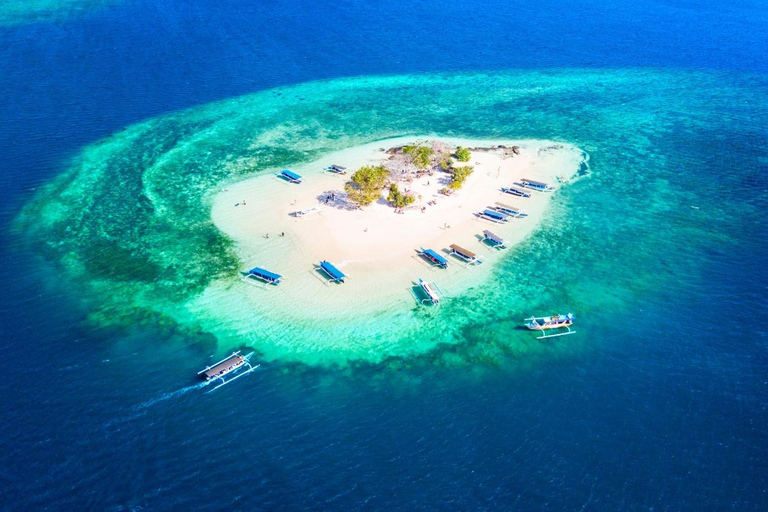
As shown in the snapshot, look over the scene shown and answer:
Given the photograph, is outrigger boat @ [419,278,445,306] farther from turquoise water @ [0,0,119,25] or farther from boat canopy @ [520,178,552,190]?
turquoise water @ [0,0,119,25]

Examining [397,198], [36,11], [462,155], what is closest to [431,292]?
[397,198]

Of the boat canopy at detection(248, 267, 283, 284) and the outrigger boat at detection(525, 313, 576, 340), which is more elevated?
the boat canopy at detection(248, 267, 283, 284)

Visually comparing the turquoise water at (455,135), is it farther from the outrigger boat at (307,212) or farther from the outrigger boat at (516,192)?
the outrigger boat at (307,212)

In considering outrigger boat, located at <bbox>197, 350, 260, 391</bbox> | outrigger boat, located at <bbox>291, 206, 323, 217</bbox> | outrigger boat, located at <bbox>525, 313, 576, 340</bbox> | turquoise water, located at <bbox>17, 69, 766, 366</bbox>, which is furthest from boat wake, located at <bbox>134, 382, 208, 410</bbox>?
outrigger boat, located at <bbox>525, 313, 576, 340</bbox>

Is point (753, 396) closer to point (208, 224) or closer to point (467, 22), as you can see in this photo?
point (208, 224)

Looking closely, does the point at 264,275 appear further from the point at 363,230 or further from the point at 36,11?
the point at 36,11
